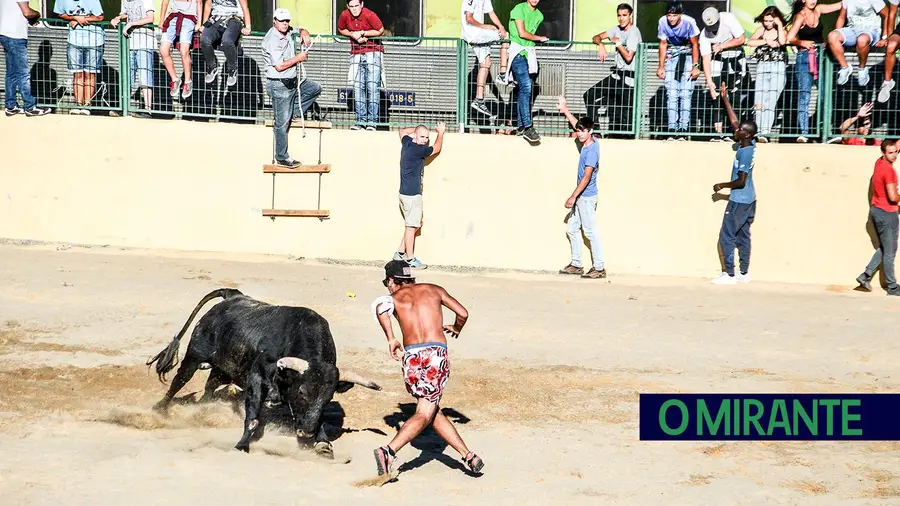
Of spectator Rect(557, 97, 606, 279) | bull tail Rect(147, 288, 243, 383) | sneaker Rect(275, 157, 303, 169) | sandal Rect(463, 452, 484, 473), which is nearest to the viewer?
sandal Rect(463, 452, 484, 473)

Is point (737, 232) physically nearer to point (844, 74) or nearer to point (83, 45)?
point (844, 74)

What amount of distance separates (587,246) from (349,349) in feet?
16.8

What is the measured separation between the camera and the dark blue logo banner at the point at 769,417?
438 inches

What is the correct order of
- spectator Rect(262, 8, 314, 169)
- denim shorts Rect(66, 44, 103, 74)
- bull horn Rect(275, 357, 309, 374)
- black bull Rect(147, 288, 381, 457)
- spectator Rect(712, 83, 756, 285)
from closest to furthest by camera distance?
bull horn Rect(275, 357, 309, 374) < black bull Rect(147, 288, 381, 457) < spectator Rect(712, 83, 756, 285) < spectator Rect(262, 8, 314, 169) < denim shorts Rect(66, 44, 103, 74)

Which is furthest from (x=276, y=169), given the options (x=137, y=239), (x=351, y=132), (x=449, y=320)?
(x=449, y=320)

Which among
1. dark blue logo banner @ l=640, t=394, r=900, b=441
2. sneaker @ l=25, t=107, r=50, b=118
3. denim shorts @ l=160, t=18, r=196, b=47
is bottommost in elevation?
dark blue logo banner @ l=640, t=394, r=900, b=441

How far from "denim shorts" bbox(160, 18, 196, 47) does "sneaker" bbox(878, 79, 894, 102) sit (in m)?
9.53

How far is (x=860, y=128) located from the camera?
17.4 meters

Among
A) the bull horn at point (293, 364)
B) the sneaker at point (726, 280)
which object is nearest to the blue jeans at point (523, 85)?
the sneaker at point (726, 280)

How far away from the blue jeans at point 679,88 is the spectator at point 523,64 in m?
1.79

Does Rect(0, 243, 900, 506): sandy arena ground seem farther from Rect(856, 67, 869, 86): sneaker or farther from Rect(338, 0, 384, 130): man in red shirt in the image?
Rect(856, 67, 869, 86): sneaker

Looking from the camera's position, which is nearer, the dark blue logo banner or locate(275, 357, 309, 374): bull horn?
locate(275, 357, 309, 374): bull horn

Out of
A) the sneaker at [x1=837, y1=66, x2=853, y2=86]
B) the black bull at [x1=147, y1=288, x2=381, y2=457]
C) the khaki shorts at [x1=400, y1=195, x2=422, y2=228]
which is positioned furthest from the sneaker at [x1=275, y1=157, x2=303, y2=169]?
the sneaker at [x1=837, y1=66, x2=853, y2=86]

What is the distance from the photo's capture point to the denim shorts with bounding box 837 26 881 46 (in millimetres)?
17312
